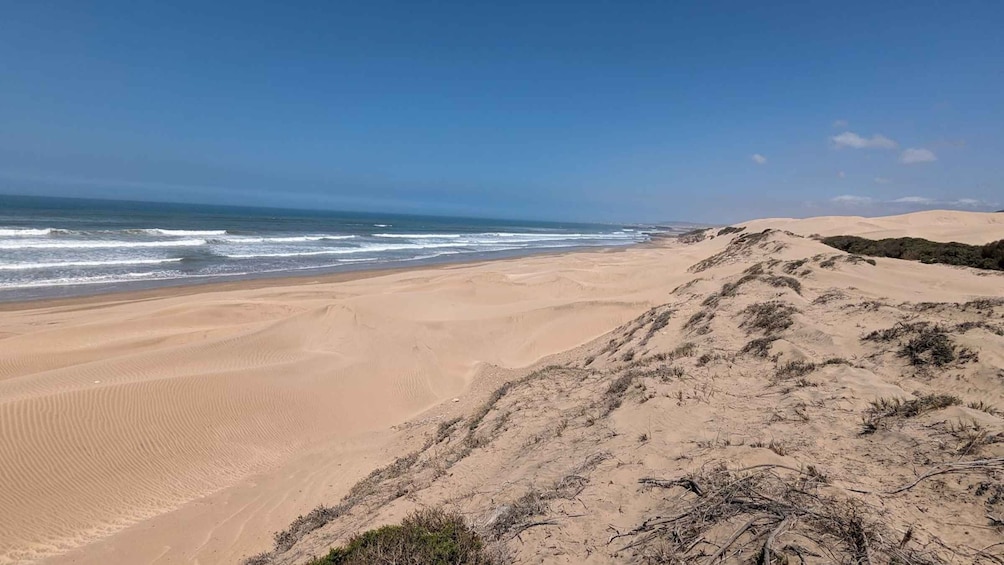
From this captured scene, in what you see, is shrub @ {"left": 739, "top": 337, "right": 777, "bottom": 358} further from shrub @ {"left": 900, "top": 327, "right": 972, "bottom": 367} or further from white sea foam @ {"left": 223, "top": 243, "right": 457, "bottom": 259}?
white sea foam @ {"left": 223, "top": 243, "right": 457, "bottom": 259}

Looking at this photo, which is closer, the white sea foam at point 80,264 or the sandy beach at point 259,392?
the sandy beach at point 259,392

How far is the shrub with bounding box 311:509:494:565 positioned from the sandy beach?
1.85ft

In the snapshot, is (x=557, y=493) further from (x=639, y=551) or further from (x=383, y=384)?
(x=383, y=384)

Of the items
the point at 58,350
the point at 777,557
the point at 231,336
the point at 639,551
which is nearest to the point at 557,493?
the point at 639,551

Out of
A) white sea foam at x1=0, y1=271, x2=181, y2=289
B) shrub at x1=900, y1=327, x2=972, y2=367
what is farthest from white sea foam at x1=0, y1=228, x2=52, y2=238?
shrub at x1=900, y1=327, x2=972, y2=367

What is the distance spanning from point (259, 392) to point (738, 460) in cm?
979

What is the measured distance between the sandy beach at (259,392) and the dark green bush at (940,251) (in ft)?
7.62

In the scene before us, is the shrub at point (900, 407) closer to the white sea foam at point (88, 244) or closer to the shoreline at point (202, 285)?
the shoreline at point (202, 285)

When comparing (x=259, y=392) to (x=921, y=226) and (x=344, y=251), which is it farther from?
(x=921, y=226)

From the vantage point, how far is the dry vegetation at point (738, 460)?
2918mm

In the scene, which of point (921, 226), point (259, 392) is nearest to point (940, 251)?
point (921, 226)

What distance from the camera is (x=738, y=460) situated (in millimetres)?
3852

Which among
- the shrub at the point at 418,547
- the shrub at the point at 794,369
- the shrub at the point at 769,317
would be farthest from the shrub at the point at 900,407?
the shrub at the point at 418,547

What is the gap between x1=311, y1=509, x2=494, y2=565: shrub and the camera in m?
3.26
